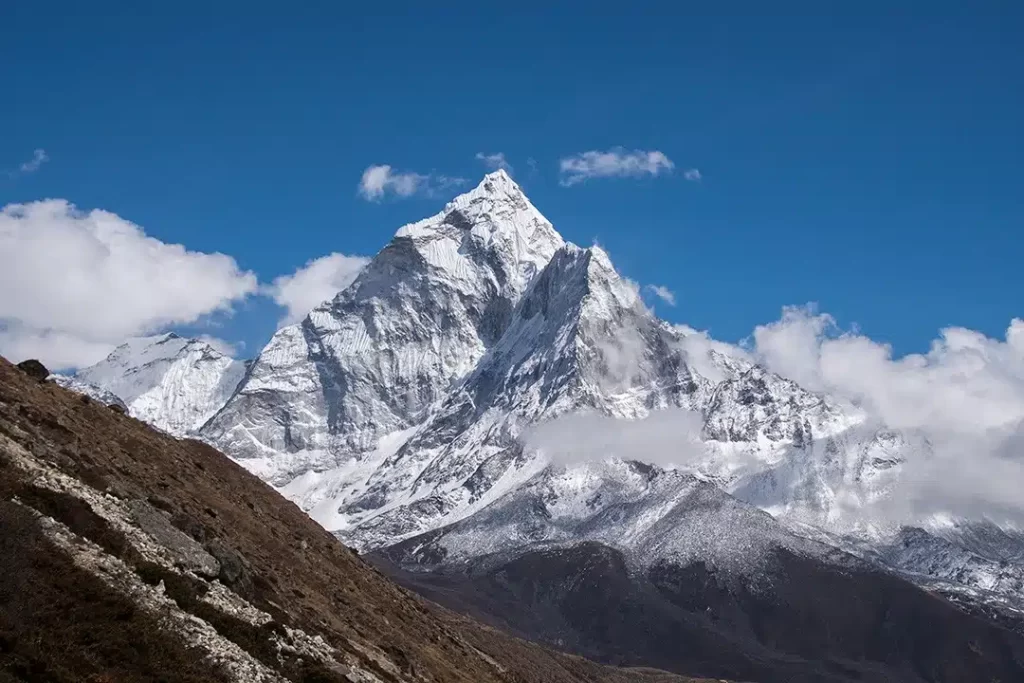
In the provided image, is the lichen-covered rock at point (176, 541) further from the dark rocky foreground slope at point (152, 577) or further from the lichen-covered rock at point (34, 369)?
the lichen-covered rock at point (34, 369)

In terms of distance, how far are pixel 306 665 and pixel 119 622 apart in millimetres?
13726

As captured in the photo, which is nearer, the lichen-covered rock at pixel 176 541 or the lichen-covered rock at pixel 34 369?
the lichen-covered rock at pixel 176 541

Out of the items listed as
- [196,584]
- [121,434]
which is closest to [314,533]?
[121,434]

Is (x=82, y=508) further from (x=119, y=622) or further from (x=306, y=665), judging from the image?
(x=306, y=665)

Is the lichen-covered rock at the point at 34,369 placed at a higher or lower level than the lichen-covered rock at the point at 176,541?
higher

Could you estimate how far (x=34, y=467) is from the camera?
2931 inches

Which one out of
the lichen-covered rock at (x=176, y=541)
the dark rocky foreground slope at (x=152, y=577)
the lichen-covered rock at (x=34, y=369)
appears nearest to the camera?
the dark rocky foreground slope at (x=152, y=577)

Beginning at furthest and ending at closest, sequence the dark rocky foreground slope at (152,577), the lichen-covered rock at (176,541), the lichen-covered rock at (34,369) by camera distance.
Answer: the lichen-covered rock at (34,369) → the lichen-covered rock at (176,541) → the dark rocky foreground slope at (152,577)

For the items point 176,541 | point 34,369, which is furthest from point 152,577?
point 34,369

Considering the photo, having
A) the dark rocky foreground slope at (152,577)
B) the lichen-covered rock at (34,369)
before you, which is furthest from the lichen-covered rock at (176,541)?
the lichen-covered rock at (34,369)

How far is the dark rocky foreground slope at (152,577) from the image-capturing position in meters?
60.3

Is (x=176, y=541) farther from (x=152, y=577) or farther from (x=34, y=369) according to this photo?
(x=34, y=369)

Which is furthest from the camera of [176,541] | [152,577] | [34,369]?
[34,369]

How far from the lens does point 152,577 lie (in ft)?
230
